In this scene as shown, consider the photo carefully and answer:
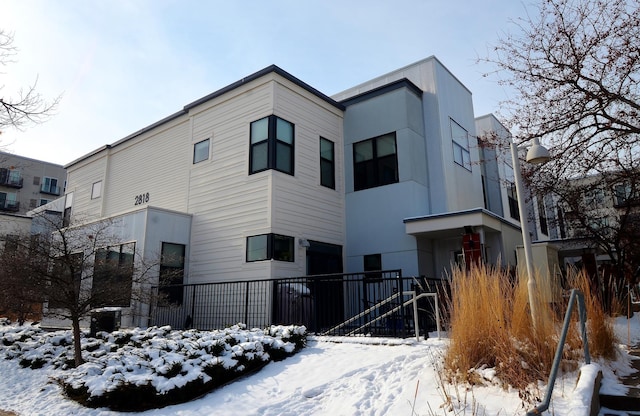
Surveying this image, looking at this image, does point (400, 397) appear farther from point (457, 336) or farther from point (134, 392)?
point (134, 392)

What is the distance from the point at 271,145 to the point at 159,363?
284 inches

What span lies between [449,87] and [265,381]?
12.8 metres

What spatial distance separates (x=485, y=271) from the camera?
5.84m

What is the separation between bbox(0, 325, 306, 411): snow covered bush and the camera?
6.01m

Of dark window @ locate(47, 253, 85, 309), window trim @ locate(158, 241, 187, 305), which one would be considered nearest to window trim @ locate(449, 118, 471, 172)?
window trim @ locate(158, 241, 187, 305)

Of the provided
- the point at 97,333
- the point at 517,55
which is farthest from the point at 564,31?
the point at 97,333

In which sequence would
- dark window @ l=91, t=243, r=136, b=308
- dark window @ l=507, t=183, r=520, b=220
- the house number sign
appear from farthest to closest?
dark window @ l=507, t=183, r=520, b=220 < the house number sign < dark window @ l=91, t=243, r=136, b=308

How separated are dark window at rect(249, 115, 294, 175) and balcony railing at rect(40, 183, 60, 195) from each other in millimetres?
44782

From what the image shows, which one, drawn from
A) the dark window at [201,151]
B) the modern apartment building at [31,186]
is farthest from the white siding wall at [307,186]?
the modern apartment building at [31,186]

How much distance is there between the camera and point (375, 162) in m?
14.4

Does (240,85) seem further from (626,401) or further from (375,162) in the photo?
(626,401)

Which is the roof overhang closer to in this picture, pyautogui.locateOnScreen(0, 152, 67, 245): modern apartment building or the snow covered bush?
the snow covered bush

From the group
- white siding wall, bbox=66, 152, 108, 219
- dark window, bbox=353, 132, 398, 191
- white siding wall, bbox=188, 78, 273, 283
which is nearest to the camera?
white siding wall, bbox=188, 78, 273, 283

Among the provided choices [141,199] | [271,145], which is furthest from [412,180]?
[141,199]
